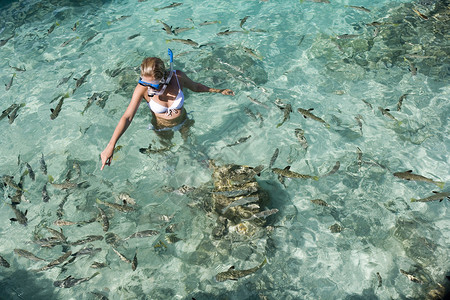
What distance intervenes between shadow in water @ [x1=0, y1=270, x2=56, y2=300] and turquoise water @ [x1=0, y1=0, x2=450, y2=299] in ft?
0.07

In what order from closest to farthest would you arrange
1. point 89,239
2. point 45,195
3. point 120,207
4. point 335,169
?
point 89,239 → point 120,207 → point 45,195 → point 335,169

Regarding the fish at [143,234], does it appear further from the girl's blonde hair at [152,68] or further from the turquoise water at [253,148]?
the girl's blonde hair at [152,68]

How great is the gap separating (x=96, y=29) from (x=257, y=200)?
925 centimetres

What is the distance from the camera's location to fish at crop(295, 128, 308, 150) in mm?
7211

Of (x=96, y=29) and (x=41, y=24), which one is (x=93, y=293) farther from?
(x=41, y=24)

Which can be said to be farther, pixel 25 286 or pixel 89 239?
pixel 89 239

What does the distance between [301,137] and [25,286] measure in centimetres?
602

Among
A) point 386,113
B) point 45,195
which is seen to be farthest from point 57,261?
point 386,113

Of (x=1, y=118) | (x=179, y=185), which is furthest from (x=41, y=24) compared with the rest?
(x=179, y=185)

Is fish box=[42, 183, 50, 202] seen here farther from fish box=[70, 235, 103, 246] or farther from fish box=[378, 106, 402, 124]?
fish box=[378, 106, 402, 124]

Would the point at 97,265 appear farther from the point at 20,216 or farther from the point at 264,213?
the point at 264,213

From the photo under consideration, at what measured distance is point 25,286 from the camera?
5305mm

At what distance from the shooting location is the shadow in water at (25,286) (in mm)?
5187

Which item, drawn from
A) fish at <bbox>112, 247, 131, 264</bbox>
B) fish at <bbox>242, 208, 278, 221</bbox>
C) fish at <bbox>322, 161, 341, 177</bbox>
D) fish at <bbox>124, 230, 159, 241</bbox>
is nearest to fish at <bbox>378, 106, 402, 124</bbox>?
fish at <bbox>322, 161, 341, 177</bbox>
